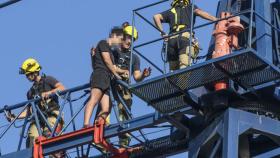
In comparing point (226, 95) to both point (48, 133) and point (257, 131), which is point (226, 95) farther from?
point (48, 133)

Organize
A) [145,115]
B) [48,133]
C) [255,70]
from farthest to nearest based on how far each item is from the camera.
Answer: [48,133] → [145,115] → [255,70]

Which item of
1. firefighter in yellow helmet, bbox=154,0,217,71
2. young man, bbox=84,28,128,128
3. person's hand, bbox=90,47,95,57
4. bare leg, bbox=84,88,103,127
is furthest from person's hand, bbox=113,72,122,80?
firefighter in yellow helmet, bbox=154,0,217,71

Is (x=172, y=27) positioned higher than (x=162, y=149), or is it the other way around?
(x=172, y=27)

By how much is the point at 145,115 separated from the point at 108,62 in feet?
4.27

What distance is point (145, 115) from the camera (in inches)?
909

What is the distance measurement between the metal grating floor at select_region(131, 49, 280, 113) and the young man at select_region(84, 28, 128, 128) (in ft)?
6.41

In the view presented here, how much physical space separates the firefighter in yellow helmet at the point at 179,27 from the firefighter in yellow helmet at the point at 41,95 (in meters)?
2.66

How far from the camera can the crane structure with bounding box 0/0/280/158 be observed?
21016 millimetres

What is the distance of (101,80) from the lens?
23.7 metres

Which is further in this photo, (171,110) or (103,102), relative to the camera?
(103,102)

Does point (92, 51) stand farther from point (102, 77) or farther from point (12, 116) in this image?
point (12, 116)

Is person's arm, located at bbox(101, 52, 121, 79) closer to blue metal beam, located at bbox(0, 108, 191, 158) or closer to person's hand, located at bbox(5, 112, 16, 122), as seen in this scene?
blue metal beam, located at bbox(0, 108, 191, 158)

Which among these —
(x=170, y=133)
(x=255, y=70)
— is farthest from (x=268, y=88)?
(x=170, y=133)

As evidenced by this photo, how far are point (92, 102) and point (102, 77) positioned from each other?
531mm
